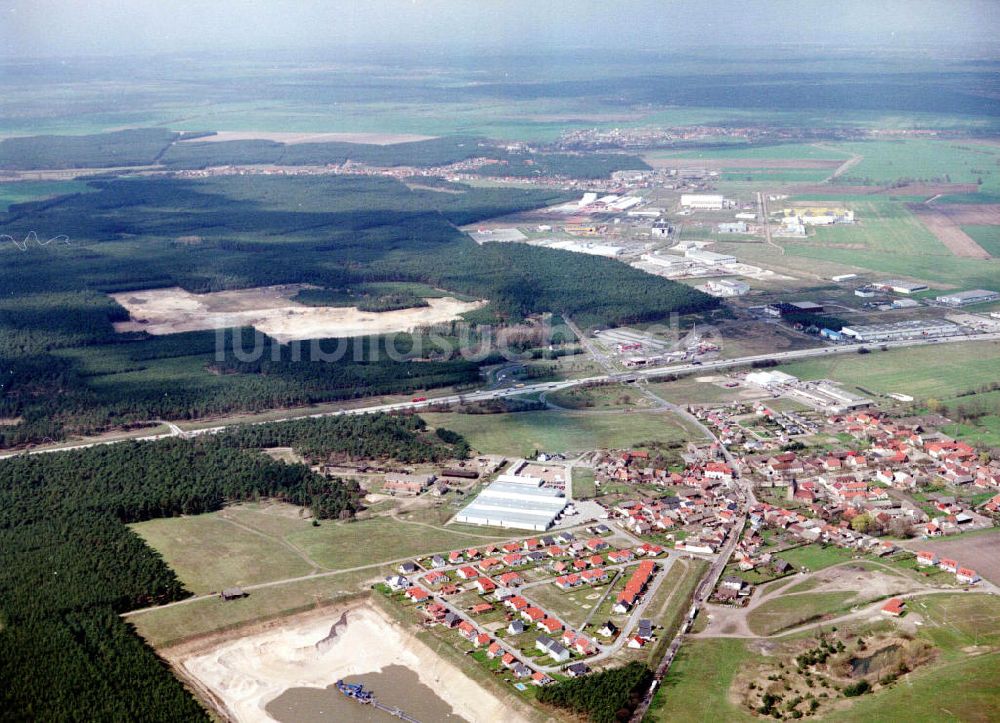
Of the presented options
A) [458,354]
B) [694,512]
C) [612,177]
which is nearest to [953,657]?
[694,512]

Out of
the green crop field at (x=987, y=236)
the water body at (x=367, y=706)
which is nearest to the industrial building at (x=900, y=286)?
the green crop field at (x=987, y=236)

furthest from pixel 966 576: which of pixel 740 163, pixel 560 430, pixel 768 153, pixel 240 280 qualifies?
pixel 768 153

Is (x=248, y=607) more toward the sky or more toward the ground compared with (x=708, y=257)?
more toward the ground

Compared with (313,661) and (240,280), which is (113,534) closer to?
(313,661)

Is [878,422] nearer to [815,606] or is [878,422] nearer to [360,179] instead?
[815,606]

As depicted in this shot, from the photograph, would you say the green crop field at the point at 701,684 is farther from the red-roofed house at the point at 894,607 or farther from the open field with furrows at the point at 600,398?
the open field with furrows at the point at 600,398

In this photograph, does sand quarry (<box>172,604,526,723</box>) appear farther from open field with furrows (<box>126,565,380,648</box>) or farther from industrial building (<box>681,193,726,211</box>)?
industrial building (<box>681,193,726,211</box>)

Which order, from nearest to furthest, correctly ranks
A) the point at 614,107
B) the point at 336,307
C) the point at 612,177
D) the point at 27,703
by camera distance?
the point at 27,703 < the point at 336,307 < the point at 612,177 < the point at 614,107

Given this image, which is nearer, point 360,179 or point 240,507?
point 240,507
